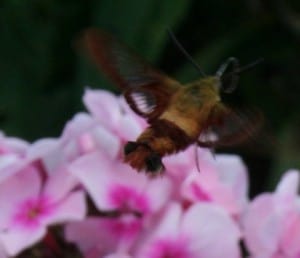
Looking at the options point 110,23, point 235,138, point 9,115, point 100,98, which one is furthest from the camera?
point 110,23

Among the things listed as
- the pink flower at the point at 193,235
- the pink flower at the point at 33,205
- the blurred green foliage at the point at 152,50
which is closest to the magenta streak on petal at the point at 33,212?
the pink flower at the point at 33,205

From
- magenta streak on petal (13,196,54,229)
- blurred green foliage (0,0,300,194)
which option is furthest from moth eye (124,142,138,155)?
blurred green foliage (0,0,300,194)

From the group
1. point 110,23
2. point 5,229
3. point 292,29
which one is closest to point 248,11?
point 292,29

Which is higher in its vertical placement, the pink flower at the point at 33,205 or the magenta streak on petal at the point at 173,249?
the pink flower at the point at 33,205

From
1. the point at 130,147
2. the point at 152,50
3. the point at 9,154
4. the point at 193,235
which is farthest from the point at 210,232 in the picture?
the point at 152,50

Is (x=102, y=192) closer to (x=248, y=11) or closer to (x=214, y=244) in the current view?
(x=214, y=244)

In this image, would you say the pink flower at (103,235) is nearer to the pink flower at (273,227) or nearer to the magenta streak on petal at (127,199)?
the magenta streak on petal at (127,199)

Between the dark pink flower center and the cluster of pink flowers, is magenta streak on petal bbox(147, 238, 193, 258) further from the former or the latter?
the dark pink flower center
